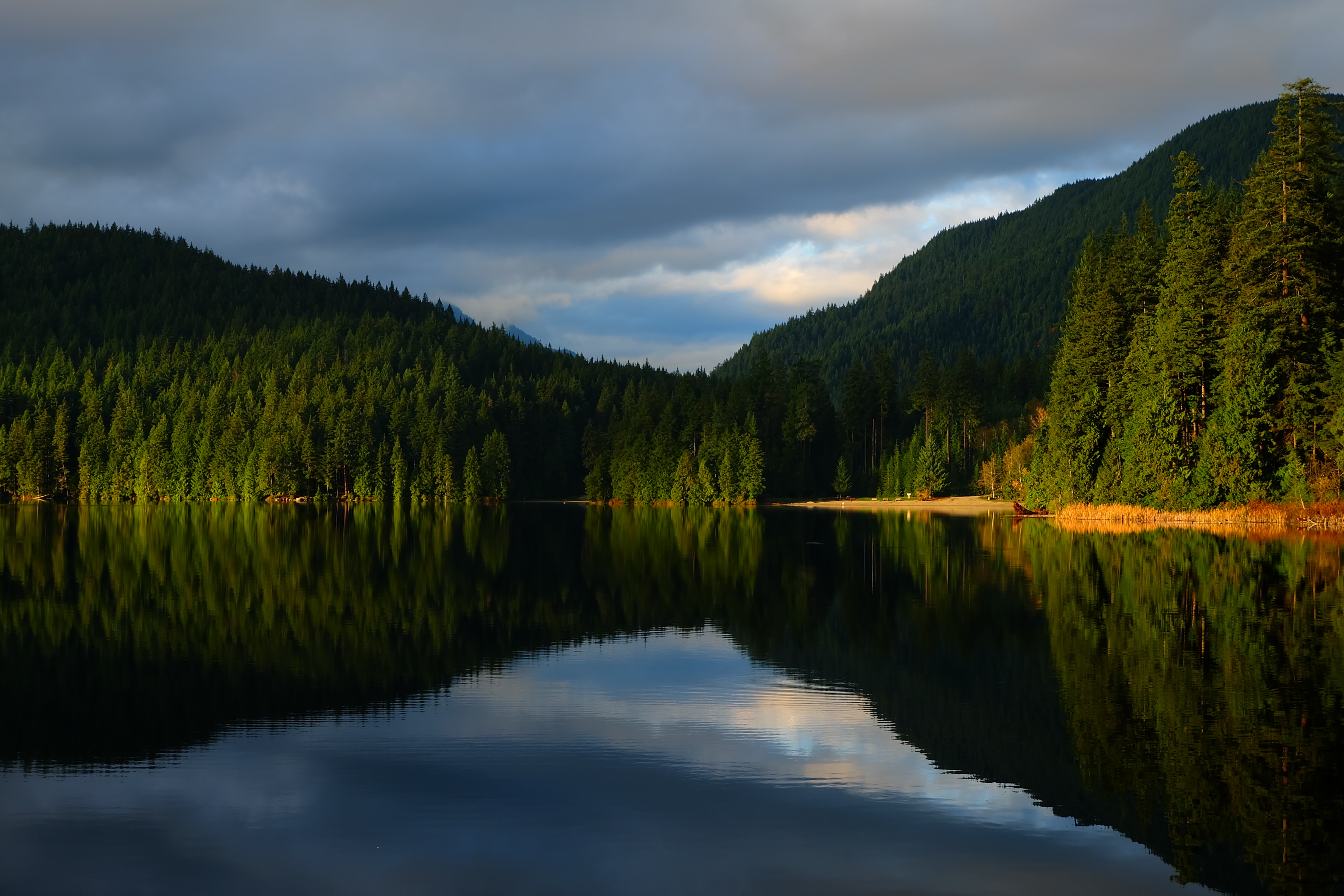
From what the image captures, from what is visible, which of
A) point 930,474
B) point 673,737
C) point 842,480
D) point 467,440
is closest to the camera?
point 673,737

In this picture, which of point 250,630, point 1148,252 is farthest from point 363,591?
point 1148,252

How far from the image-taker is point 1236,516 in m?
66.7

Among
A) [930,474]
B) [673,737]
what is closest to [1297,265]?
[673,737]

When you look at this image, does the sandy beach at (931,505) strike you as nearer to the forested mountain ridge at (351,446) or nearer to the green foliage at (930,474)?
the green foliage at (930,474)

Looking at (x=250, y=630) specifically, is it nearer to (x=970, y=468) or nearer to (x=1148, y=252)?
(x=1148, y=252)

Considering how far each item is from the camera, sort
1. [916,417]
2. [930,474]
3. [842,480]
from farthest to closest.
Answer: [916,417] → [842,480] → [930,474]

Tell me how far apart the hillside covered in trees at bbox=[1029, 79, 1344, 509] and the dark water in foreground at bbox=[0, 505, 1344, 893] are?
29.8m

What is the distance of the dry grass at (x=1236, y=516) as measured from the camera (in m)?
61.6

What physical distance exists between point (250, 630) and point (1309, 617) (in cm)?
2673

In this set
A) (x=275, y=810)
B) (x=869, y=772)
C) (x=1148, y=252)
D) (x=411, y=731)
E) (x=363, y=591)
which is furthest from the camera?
(x=1148, y=252)

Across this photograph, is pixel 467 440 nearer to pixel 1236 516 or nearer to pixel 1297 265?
pixel 1236 516

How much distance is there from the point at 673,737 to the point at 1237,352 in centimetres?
5870

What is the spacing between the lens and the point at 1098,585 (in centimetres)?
3603

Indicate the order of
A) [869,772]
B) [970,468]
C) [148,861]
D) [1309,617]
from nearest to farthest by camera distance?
[148,861], [869,772], [1309,617], [970,468]
